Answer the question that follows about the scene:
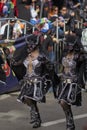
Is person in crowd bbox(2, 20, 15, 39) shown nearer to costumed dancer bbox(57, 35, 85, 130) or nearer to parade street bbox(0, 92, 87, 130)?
parade street bbox(0, 92, 87, 130)

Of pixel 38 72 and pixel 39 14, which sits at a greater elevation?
pixel 38 72

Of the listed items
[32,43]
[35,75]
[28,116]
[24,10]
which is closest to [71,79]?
[35,75]

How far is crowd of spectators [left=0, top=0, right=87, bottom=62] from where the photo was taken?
41.6ft

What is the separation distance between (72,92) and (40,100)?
573 mm

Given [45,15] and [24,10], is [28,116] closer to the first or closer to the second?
[45,15]

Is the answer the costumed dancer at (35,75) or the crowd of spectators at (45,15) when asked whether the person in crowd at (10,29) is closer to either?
the crowd of spectators at (45,15)

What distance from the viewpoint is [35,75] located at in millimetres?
8359

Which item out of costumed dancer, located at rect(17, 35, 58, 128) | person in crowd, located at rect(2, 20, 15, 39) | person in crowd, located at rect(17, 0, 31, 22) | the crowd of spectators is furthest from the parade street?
person in crowd, located at rect(17, 0, 31, 22)

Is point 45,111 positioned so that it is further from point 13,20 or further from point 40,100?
point 13,20

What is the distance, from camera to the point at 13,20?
12805 millimetres

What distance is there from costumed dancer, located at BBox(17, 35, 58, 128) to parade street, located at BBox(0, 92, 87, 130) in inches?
23.8

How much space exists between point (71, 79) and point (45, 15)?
394 inches

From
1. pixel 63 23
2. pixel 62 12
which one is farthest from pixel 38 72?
pixel 62 12

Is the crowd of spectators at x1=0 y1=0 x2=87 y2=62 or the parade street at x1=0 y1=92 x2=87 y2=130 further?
the crowd of spectators at x1=0 y1=0 x2=87 y2=62
